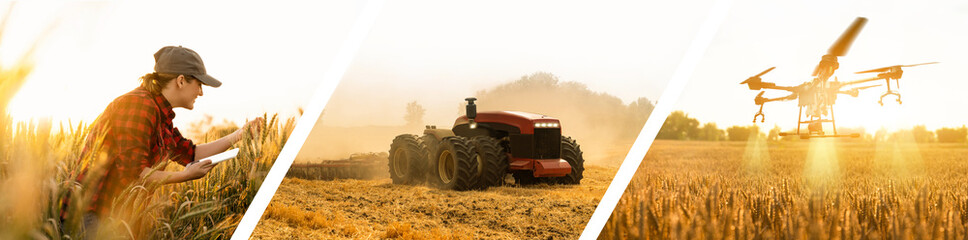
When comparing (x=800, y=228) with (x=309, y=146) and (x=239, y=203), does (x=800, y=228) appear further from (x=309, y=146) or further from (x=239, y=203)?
(x=309, y=146)

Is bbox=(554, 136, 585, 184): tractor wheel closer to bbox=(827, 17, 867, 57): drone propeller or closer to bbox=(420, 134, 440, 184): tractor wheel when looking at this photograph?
bbox=(420, 134, 440, 184): tractor wheel

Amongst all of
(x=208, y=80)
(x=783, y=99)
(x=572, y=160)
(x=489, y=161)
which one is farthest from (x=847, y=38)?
(x=208, y=80)

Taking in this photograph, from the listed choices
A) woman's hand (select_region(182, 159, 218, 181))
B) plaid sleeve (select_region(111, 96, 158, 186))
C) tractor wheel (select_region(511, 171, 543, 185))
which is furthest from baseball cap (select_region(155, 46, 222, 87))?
tractor wheel (select_region(511, 171, 543, 185))

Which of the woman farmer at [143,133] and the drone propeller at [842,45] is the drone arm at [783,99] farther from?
the woman farmer at [143,133]

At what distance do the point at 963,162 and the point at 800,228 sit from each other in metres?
1.98

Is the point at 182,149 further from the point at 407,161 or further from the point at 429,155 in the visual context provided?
the point at 429,155

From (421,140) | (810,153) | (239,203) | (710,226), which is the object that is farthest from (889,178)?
(239,203)

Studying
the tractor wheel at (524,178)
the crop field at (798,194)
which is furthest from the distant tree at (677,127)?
the tractor wheel at (524,178)

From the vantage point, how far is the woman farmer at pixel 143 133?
1444mm

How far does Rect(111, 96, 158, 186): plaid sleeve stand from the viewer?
146 centimetres

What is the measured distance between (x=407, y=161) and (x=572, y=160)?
3.99 ft

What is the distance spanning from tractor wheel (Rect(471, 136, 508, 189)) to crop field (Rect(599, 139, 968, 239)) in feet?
3.70

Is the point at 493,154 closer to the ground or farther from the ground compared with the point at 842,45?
closer to the ground

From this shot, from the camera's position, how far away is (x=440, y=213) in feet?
10.0
